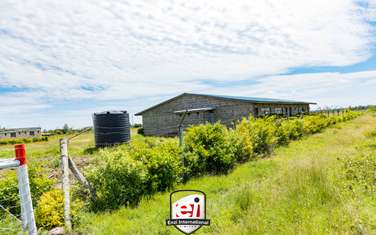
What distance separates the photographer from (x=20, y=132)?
55.0 m

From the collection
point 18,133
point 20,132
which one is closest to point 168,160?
point 18,133

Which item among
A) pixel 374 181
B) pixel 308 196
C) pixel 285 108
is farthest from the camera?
pixel 285 108

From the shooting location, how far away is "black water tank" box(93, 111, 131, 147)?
16.3m

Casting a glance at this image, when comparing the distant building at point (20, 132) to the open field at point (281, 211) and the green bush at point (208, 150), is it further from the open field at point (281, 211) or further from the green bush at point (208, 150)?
the open field at point (281, 211)

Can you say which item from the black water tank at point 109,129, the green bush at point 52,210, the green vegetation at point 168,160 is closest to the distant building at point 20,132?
the black water tank at point 109,129

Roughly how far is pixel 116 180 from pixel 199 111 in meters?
17.3

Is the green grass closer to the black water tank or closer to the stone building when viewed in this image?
→ the black water tank

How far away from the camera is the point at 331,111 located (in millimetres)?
36719

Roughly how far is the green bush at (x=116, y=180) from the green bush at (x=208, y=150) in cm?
213

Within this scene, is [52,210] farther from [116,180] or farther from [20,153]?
[20,153]

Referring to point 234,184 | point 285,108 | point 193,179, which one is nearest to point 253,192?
point 234,184

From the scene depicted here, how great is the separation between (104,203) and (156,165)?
1381 mm

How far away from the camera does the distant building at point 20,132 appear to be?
52309 mm

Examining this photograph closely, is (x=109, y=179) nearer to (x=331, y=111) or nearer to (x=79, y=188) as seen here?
(x=79, y=188)
